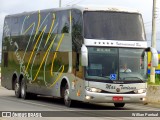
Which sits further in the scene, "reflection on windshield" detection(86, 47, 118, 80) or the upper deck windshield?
the upper deck windshield

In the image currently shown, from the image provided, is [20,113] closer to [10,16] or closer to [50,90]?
[50,90]

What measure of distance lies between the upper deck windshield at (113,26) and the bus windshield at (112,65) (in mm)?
533

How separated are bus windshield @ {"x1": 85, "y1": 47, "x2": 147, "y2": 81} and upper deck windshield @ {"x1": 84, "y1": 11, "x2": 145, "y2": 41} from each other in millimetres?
533

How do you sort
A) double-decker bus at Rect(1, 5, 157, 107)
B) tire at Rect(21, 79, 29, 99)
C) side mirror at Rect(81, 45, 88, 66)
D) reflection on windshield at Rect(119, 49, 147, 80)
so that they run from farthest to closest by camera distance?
tire at Rect(21, 79, 29, 99), reflection on windshield at Rect(119, 49, 147, 80), double-decker bus at Rect(1, 5, 157, 107), side mirror at Rect(81, 45, 88, 66)

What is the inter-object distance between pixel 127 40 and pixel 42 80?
558cm

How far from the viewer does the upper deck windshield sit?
2069cm

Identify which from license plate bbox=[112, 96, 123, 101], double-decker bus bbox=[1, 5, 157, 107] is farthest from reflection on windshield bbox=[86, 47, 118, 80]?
license plate bbox=[112, 96, 123, 101]

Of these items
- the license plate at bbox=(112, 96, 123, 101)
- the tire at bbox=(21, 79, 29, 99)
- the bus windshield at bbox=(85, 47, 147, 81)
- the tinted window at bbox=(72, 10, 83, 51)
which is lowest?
the tire at bbox=(21, 79, 29, 99)

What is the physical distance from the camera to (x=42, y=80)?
25.1m

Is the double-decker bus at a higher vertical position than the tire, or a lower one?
higher

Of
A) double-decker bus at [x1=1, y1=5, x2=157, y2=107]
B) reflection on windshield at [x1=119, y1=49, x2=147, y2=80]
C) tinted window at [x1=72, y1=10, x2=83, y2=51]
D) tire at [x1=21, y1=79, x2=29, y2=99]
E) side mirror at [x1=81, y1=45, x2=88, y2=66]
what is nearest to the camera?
side mirror at [x1=81, y1=45, x2=88, y2=66]

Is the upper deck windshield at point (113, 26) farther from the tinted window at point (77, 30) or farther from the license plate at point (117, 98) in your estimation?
the license plate at point (117, 98)

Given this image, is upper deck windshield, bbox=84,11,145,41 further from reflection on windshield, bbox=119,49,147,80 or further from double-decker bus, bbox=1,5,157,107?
reflection on windshield, bbox=119,49,147,80

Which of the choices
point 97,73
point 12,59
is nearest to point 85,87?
point 97,73
